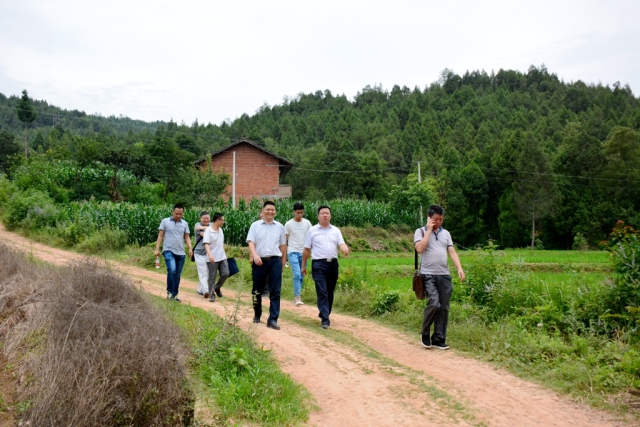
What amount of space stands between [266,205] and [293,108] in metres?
106

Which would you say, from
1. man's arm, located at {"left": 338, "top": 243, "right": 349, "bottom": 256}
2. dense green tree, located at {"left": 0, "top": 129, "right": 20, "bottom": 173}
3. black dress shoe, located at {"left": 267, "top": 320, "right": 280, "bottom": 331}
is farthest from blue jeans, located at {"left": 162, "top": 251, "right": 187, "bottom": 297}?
dense green tree, located at {"left": 0, "top": 129, "right": 20, "bottom": 173}

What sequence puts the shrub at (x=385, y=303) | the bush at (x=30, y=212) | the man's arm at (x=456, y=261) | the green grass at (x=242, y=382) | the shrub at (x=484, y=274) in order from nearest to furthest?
the green grass at (x=242, y=382) < the man's arm at (x=456, y=261) < the shrub at (x=484, y=274) < the shrub at (x=385, y=303) < the bush at (x=30, y=212)

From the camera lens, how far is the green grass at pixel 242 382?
525cm

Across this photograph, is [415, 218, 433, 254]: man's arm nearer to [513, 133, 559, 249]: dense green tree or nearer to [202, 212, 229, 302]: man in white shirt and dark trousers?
[202, 212, 229, 302]: man in white shirt and dark trousers

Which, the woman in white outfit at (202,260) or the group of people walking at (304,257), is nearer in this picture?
the group of people walking at (304,257)

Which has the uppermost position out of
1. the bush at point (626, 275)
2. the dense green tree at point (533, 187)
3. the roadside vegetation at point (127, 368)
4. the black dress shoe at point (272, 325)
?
the dense green tree at point (533, 187)

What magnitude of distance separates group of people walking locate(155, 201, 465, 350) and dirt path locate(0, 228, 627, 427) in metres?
0.46

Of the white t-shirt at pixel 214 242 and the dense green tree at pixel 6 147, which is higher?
the dense green tree at pixel 6 147

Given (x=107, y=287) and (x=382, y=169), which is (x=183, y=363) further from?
(x=382, y=169)

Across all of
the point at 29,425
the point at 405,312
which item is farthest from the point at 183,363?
the point at 405,312

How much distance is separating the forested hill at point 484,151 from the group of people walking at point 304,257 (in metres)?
32.6

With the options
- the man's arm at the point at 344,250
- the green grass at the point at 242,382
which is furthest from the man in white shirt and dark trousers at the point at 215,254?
the green grass at the point at 242,382

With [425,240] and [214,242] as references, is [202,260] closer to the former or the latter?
[214,242]

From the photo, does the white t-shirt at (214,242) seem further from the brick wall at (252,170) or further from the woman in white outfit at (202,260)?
the brick wall at (252,170)
